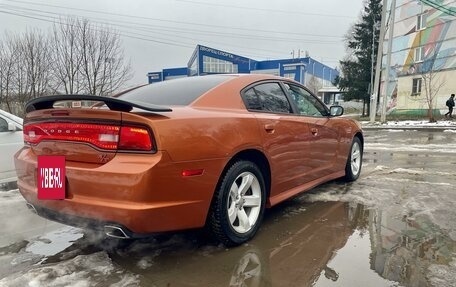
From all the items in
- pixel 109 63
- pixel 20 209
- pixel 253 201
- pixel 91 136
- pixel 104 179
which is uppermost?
pixel 109 63

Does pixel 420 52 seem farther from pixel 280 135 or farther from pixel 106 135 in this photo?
pixel 106 135

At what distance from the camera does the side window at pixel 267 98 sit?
12.2 ft

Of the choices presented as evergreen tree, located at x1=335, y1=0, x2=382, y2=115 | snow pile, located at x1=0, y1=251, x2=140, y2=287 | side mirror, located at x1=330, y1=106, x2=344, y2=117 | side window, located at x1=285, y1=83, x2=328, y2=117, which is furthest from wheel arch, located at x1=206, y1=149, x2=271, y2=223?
evergreen tree, located at x1=335, y1=0, x2=382, y2=115

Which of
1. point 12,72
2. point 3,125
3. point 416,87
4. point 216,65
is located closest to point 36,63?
point 12,72

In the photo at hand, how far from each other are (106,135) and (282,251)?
1671mm

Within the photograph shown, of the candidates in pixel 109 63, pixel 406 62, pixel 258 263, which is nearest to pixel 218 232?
pixel 258 263

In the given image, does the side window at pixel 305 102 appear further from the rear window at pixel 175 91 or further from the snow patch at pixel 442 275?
the snow patch at pixel 442 275

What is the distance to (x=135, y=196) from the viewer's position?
2.59m

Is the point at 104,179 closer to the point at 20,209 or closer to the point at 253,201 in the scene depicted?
the point at 253,201

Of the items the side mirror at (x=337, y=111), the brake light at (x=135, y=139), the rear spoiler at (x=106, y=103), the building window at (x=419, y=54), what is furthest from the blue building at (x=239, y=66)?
the brake light at (x=135, y=139)

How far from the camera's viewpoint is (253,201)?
3.51 metres

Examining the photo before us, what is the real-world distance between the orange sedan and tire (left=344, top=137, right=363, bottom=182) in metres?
1.83

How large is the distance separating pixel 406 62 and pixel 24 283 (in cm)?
3187

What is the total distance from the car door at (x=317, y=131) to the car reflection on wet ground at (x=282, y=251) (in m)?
0.45
